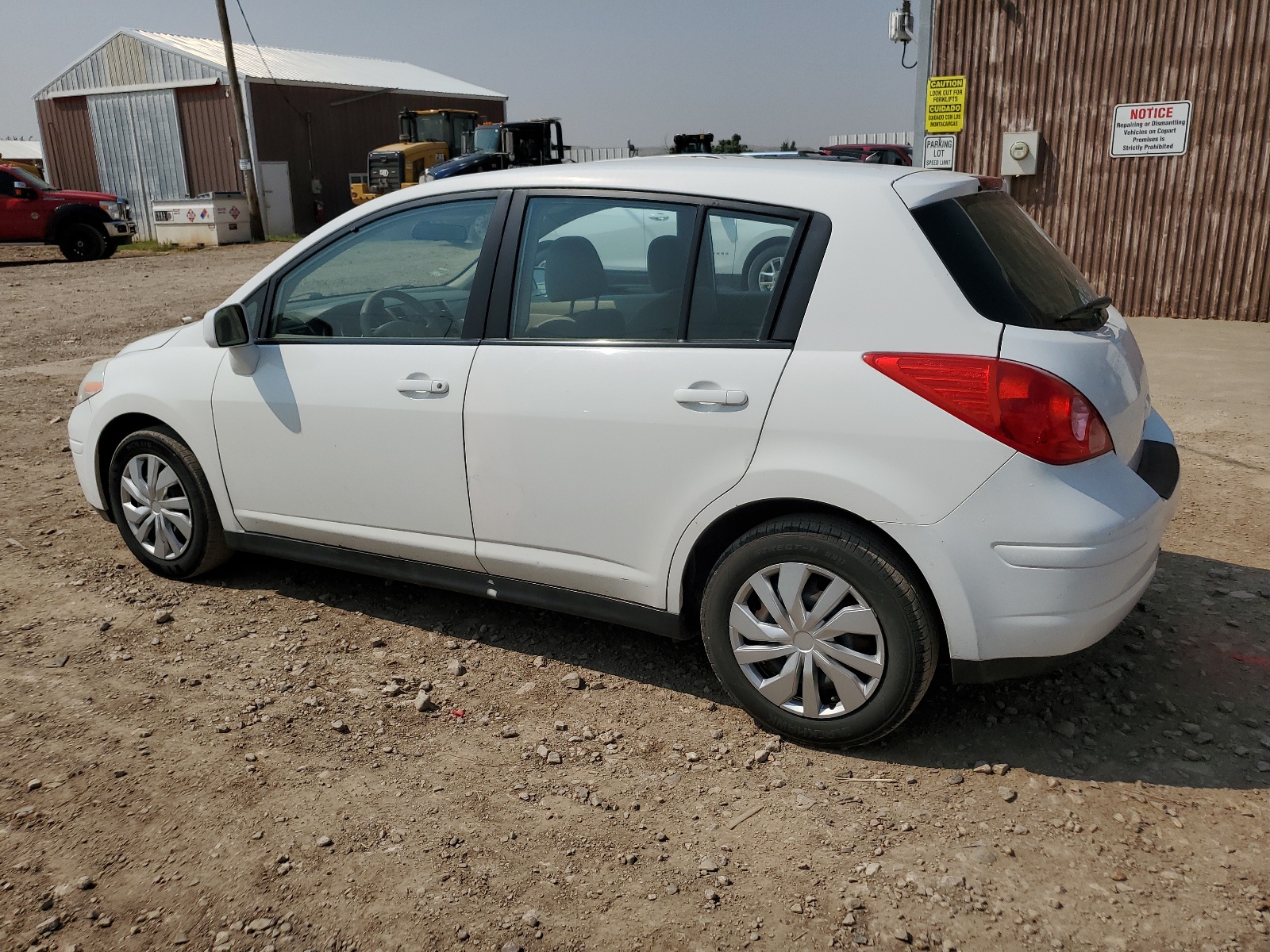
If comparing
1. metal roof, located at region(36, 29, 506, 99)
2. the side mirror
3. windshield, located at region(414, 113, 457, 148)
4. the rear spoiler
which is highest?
metal roof, located at region(36, 29, 506, 99)

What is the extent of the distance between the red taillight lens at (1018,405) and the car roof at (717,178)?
0.63 meters

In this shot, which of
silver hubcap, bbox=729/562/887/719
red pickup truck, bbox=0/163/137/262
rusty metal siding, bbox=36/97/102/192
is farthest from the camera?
rusty metal siding, bbox=36/97/102/192

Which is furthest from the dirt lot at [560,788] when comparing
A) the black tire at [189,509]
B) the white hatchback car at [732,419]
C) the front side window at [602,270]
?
the front side window at [602,270]

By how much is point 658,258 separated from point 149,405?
2.34m

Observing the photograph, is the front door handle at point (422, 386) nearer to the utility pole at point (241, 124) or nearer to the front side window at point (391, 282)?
the front side window at point (391, 282)

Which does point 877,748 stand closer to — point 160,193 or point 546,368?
point 546,368

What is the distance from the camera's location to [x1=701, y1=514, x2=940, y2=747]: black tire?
2.88 m

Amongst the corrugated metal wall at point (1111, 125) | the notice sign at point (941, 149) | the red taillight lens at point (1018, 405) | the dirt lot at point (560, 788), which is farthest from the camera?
the notice sign at point (941, 149)

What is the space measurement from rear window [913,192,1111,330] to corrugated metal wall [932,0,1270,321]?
27.9 ft

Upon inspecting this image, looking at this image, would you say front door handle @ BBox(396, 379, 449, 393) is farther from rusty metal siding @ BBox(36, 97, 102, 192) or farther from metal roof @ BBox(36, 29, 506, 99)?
rusty metal siding @ BBox(36, 97, 102, 192)

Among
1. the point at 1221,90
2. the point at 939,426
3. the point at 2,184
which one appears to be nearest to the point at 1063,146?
the point at 1221,90

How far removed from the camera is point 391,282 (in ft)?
13.2

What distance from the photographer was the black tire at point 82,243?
2202cm

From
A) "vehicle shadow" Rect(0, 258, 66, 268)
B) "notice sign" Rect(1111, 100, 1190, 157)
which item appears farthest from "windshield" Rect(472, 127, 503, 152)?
"notice sign" Rect(1111, 100, 1190, 157)
